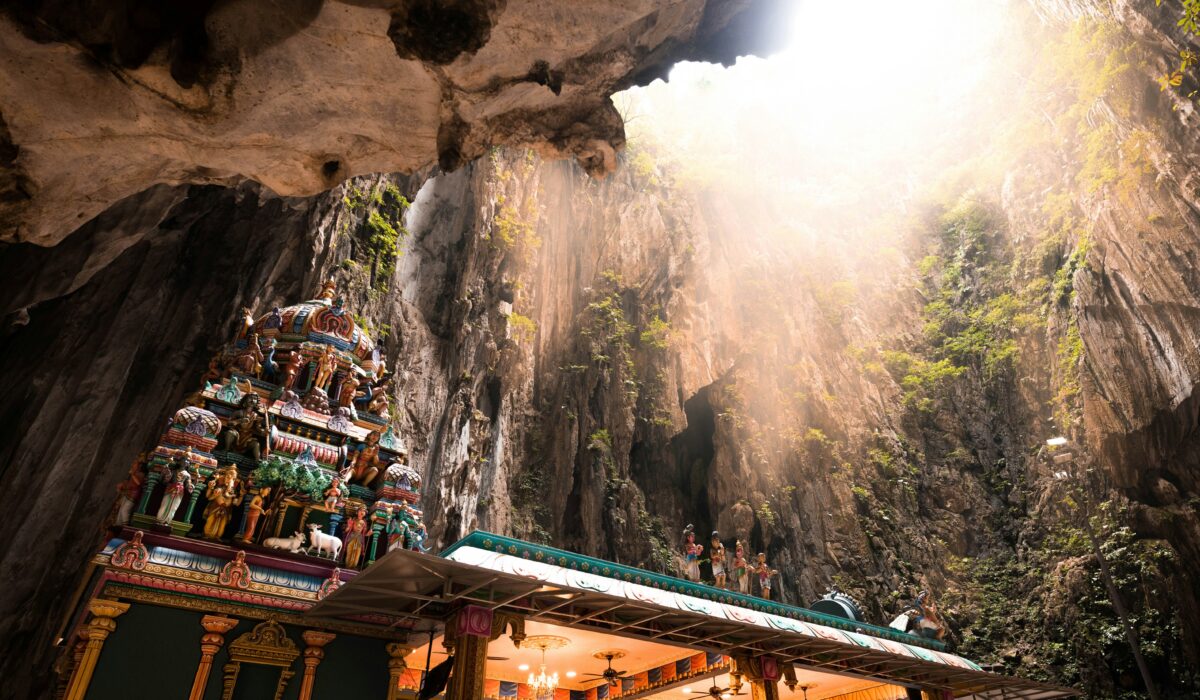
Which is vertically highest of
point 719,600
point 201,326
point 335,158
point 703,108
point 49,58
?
point 703,108

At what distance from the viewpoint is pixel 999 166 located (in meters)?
32.0

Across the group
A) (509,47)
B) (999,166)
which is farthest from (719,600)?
(999,166)

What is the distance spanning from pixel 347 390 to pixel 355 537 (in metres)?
3.18

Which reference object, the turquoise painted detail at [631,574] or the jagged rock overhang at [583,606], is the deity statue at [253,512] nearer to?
the jagged rock overhang at [583,606]

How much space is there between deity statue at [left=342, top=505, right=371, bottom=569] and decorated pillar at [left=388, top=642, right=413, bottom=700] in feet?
4.93

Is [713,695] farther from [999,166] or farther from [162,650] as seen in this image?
[999,166]

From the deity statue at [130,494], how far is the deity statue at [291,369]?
2.77 meters

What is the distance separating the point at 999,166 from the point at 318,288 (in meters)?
32.6

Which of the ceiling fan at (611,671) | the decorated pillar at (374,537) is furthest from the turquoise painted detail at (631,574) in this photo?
the decorated pillar at (374,537)

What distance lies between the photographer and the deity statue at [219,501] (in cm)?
969

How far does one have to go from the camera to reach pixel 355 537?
35.6 feet

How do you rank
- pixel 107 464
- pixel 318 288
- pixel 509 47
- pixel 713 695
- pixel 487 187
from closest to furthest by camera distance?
pixel 509 47 < pixel 713 695 < pixel 107 464 < pixel 318 288 < pixel 487 187

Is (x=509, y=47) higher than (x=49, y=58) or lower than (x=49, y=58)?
higher

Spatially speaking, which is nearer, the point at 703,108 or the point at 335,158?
the point at 335,158
